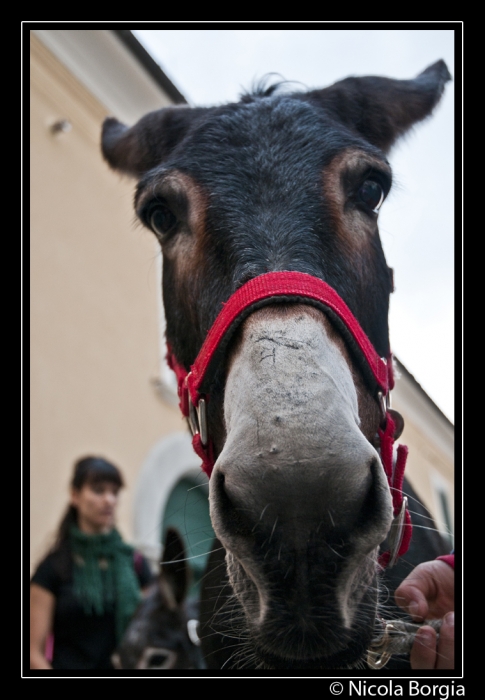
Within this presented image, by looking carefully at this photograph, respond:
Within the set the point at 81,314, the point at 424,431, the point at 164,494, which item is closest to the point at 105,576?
the point at 424,431

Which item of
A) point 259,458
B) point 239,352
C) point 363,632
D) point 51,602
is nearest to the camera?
point 259,458

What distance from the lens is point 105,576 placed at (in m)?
3.58

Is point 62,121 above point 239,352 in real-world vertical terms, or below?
above

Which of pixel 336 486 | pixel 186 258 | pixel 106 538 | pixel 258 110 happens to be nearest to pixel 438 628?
pixel 336 486

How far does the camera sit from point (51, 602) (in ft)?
10.8

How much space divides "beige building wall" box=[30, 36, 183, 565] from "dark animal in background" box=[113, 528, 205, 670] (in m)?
1.83

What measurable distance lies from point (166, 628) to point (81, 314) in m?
3.68

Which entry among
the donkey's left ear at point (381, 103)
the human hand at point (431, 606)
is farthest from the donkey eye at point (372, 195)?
the human hand at point (431, 606)

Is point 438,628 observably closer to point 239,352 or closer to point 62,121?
point 239,352

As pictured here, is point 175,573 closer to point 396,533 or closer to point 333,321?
point 396,533

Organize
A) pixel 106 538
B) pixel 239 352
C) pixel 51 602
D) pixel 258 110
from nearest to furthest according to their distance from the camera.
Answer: pixel 239 352 < pixel 258 110 < pixel 51 602 < pixel 106 538

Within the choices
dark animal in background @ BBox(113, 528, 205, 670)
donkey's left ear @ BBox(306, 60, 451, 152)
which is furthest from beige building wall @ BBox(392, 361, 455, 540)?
dark animal in background @ BBox(113, 528, 205, 670)

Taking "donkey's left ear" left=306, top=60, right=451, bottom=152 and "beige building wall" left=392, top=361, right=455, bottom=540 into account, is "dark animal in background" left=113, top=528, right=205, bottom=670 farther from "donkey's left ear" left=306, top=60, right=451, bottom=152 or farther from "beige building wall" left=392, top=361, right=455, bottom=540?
"donkey's left ear" left=306, top=60, right=451, bottom=152
